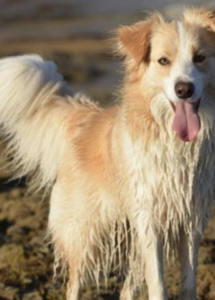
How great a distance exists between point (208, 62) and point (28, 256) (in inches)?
120

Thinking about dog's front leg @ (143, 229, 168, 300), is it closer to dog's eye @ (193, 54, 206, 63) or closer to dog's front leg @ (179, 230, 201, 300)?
dog's front leg @ (179, 230, 201, 300)

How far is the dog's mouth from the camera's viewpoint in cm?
586

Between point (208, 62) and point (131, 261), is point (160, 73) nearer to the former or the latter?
point (208, 62)

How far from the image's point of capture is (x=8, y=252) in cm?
812

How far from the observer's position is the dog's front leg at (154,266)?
6281 mm

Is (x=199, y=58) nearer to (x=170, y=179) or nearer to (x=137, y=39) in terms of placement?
(x=137, y=39)

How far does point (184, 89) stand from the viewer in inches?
223

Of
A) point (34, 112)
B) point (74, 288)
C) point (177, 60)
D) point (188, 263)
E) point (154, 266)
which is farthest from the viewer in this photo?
point (34, 112)

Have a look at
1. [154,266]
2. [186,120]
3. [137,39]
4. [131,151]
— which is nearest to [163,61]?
[137,39]

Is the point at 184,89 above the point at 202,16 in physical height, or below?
below

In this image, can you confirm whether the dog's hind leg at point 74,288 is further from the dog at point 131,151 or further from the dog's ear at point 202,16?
→ the dog's ear at point 202,16

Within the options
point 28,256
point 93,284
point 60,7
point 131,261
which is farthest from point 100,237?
point 60,7

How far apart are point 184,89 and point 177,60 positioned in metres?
0.22

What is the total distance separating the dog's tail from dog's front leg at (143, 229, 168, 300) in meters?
1.19
